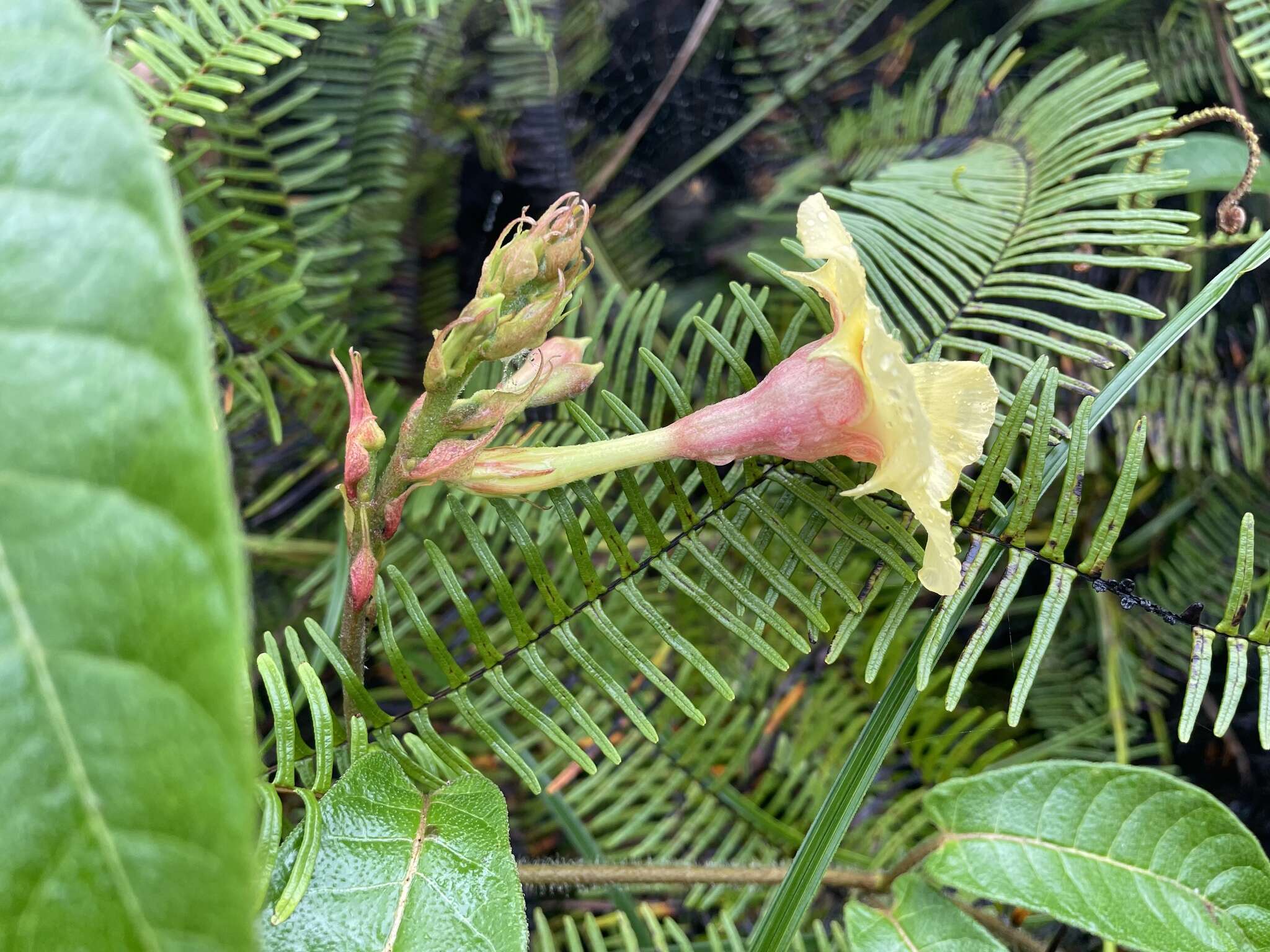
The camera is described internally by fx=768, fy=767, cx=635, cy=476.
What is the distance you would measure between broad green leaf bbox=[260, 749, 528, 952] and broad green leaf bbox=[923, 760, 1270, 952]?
1.04ft

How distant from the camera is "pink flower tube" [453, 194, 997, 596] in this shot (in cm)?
40

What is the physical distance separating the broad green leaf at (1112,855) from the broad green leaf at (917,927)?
1.0 inches

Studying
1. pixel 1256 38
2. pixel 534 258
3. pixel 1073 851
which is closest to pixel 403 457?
pixel 534 258

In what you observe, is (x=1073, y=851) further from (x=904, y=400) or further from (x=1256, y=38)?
(x=1256, y=38)

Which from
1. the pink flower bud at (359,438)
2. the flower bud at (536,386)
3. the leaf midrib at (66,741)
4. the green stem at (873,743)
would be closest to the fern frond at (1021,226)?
the green stem at (873,743)

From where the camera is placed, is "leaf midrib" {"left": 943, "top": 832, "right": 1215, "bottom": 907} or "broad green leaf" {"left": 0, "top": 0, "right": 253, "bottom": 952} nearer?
"broad green leaf" {"left": 0, "top": 0, "right": 253, "bottom": 952}

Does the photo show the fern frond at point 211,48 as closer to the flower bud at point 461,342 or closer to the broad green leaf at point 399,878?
the flower bud at point 461,342

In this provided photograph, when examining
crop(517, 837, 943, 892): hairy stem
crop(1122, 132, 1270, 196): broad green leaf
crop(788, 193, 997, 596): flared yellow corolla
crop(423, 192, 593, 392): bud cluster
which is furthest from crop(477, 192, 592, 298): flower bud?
crop(1122, 132, 1270, 196): broad green leaf

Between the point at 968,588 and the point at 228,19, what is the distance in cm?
77

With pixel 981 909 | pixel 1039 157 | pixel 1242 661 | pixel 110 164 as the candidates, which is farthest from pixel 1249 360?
pixel 110 164

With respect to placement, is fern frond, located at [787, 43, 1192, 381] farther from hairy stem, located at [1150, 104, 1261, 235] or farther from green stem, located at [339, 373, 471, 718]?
green stem, located at [339, 373, 471, 718]

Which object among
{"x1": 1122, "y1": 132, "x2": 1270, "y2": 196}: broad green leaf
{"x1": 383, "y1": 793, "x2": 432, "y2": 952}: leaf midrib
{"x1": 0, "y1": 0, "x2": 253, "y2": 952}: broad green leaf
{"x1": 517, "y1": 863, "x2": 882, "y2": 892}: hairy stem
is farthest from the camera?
{"x1": 1122, "y1": 132, "x2": 1270, "y2": 196}: broad green leaf

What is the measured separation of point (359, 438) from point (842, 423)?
28 cm

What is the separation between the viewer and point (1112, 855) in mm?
518
